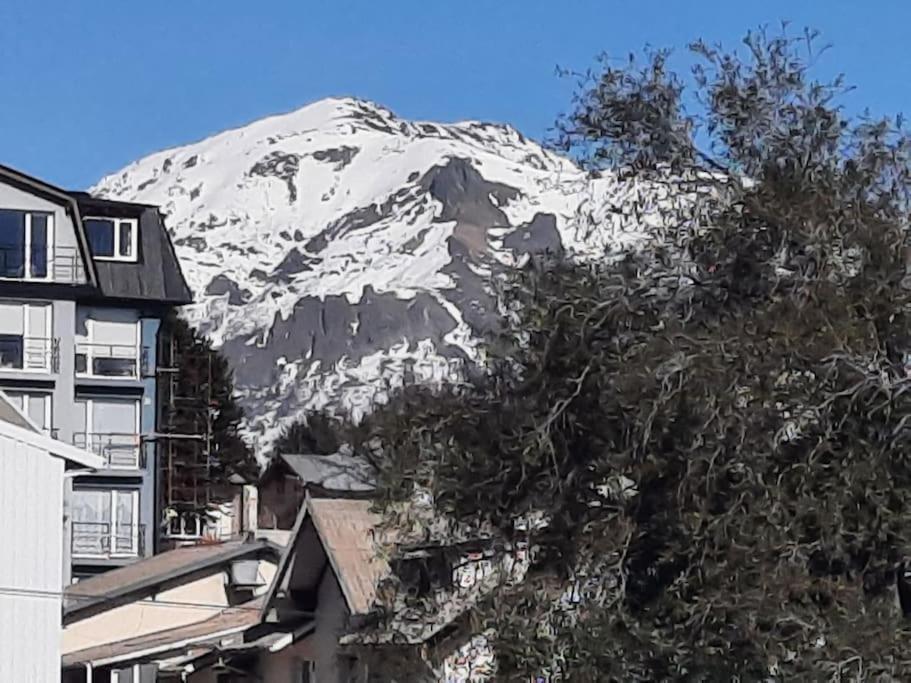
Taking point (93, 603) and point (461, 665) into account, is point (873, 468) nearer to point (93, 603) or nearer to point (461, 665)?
point (461, 665)

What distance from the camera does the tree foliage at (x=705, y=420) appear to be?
731 inches

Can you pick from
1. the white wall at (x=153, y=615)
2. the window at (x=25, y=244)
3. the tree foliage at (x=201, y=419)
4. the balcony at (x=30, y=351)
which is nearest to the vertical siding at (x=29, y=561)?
the white wall at (x=153, y=615)

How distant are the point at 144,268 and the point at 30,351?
246 inches

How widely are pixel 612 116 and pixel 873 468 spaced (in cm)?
543

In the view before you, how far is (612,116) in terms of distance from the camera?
21969 millimetres

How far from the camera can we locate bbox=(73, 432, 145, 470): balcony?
67.9 m

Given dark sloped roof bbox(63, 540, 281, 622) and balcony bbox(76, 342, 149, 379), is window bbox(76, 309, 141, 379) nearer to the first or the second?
balcony bbox(76, 342, 149, 379)

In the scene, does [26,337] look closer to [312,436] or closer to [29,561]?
[29,561]

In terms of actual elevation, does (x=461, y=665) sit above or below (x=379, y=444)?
below

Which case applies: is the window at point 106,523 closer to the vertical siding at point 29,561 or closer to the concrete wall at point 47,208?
the concrete wall at point 47,208

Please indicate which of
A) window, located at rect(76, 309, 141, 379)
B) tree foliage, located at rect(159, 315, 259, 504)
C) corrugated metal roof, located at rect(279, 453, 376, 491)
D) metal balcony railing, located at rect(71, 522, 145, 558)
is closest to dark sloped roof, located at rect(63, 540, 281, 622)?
corrugated metal roof, located at rect(279, 453, 376, 491)

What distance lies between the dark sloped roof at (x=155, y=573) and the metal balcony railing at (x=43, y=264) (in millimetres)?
14007

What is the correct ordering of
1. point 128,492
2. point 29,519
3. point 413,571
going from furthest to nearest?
1. point 128,492
2. point 29,519
3. point 413,571

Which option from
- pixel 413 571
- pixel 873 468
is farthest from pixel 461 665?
pixel 873 468
